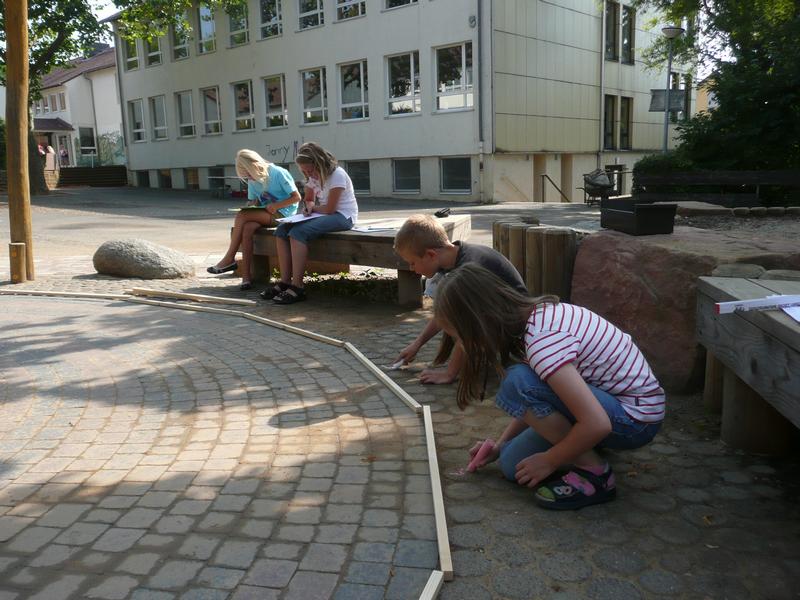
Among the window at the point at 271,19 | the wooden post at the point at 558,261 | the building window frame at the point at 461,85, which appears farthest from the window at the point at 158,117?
the wooden post at the point at 558,261

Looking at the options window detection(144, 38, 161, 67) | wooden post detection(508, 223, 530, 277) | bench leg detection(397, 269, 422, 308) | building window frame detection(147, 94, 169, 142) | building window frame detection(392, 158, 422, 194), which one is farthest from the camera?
building window frame detection(147, 94, 169, 142)

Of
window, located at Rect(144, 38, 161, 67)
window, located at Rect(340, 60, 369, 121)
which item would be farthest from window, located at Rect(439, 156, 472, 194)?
window, located at Rect(144, 38, 161, 67)

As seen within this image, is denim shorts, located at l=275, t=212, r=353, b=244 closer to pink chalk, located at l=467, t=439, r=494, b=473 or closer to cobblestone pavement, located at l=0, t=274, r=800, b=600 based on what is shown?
cobblestone pavement, located at l=0, t=274, r=800, b=600

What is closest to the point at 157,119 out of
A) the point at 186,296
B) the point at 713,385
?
the point at 186,296

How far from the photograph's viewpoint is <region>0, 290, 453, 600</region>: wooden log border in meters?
2.36

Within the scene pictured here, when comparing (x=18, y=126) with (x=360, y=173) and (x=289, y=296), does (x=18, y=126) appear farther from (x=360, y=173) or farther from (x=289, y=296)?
(x=360, y=173)

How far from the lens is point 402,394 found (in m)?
4.14

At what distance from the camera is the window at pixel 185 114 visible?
32.1 metres

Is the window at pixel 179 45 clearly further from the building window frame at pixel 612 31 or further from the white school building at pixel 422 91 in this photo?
the building window frame at pixel 612 31

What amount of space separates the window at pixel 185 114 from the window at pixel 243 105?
3.23 metres

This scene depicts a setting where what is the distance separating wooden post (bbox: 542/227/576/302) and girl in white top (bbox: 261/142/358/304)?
2424 millimetres

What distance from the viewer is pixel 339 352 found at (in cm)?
515

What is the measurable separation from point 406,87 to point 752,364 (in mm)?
22403

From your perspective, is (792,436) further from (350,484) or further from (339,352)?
(339,352)
